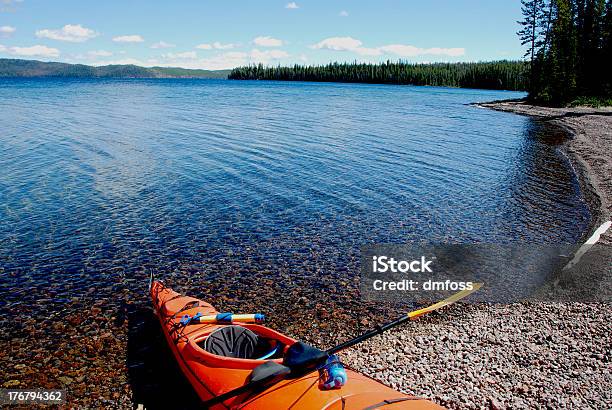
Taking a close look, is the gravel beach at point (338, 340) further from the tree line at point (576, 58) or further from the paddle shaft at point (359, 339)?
the tree line at point (576, 58)

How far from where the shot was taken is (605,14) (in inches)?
2660

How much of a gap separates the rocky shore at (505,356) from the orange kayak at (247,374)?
1.73 metres

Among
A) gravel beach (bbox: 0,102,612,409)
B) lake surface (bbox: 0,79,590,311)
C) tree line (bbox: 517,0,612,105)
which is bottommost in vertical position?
gravel beach (bbox: 0,102,612,409)

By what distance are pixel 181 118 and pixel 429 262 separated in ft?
136

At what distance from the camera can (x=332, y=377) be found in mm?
6109

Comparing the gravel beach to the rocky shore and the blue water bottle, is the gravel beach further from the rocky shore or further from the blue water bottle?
the blue water bottle

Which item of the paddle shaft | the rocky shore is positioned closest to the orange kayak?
the paddle shaft

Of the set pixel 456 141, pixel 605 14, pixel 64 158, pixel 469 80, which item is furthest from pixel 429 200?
pixel 469 80

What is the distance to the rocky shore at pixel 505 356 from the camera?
7246 millimetres

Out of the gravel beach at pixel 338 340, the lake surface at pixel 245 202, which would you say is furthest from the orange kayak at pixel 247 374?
the lake surface at pixel 245 202

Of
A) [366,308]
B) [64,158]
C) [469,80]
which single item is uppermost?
[469,80]

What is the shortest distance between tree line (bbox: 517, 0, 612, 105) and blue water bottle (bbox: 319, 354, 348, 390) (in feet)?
211

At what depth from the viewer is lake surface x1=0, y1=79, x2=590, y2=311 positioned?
1276 cm

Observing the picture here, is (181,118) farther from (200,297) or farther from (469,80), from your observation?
(469,80)
